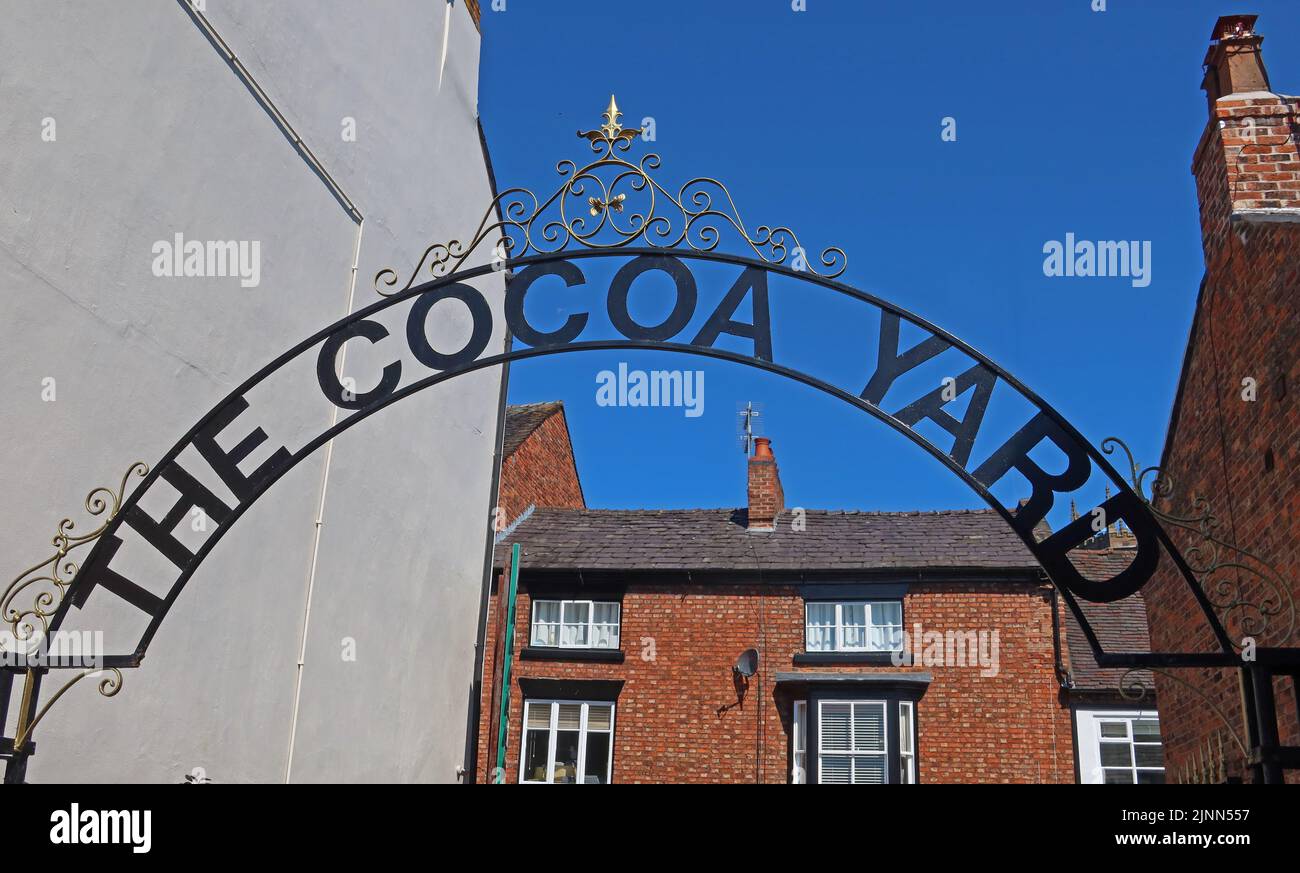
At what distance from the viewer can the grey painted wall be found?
19.5ft

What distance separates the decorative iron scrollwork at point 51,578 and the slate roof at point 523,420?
13346mm

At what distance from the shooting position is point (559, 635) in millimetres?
18484

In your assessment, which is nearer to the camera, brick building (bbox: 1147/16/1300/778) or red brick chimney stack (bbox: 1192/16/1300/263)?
brick building (bbox: 1147/16/1300/778)

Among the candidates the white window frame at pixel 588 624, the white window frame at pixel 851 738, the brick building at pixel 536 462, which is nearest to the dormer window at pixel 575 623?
the white window frame at pixel 588 624

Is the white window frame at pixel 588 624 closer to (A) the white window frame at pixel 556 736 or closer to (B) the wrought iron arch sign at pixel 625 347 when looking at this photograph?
(A) the white window frame at pixel 556 736

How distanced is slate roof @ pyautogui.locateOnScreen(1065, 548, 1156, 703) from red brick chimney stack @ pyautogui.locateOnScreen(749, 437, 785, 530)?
5175 mm

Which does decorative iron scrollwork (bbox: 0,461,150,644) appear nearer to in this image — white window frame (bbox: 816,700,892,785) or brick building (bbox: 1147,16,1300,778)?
brick building (bbox: 1147,16,1300,778)

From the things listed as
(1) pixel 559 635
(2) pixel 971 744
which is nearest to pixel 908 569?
(2) pixel 971 744

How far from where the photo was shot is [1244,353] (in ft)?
23.7

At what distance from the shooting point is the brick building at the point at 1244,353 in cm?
654

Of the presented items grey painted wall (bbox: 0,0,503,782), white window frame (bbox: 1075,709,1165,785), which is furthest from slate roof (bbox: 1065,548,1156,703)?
grey painted wall (bbox: 0,0,503,782)

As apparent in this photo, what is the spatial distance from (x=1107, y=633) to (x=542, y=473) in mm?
10444

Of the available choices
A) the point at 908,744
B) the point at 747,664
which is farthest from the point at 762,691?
the point at 908,744
